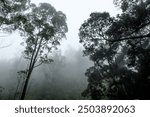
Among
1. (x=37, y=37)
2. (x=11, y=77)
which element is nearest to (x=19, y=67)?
(x=11, y=77)

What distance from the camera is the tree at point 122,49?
13586mm

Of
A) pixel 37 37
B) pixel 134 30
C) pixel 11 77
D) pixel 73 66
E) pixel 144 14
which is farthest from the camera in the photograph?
pixel 73 66

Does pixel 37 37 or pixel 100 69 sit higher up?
pixel 37 37

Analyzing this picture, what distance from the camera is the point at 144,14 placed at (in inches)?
506

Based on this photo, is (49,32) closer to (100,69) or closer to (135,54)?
(100,69)

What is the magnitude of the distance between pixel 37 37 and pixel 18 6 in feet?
13.2

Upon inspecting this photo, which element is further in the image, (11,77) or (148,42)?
(11,77)

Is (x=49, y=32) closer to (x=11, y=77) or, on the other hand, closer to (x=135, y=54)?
(x=135, y=54)

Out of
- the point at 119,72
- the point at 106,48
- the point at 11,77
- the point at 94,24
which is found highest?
the point at 11,77

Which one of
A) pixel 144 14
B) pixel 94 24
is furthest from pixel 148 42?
pixel 94 24

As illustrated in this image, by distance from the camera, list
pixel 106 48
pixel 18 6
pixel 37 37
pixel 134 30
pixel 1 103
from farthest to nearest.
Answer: pixel 106 48
pixel 37 37
pixel 134 30
pixel 18 6
pixel 1 103

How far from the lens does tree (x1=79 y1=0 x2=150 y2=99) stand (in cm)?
1359

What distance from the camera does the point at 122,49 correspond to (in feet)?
56.2

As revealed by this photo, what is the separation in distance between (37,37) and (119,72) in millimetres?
8341
